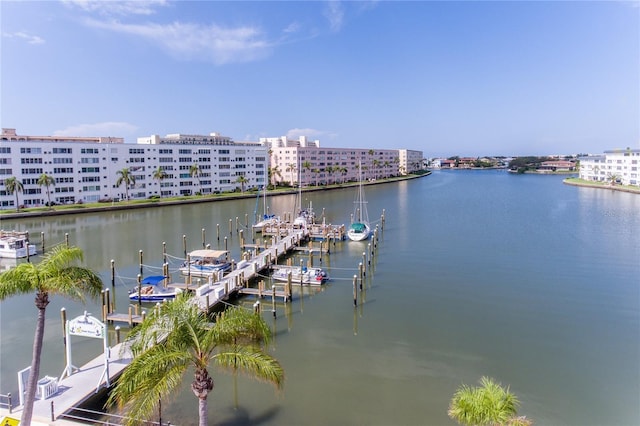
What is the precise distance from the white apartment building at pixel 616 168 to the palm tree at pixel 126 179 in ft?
352

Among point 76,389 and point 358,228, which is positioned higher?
point 358,228

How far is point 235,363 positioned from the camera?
884cm

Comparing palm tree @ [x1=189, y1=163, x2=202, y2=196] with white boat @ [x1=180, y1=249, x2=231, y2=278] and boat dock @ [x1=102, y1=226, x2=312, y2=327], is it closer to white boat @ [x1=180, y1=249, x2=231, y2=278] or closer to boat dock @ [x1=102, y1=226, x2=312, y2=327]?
boat dock @ [x1=102, y1=226, x2=312, y2=327]

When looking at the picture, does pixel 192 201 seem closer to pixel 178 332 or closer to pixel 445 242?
pixel 445 242

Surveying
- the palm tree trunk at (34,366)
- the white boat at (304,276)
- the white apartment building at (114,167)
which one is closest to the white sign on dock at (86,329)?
the palm tree trunk at (34,366)

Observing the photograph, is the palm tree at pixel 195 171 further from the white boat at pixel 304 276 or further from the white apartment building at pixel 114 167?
the white boat at pixel 304 276

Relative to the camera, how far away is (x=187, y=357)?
868cm

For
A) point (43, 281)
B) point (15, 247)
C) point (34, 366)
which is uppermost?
point (43, 281)

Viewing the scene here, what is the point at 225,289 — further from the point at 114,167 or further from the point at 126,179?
the point at 114,167

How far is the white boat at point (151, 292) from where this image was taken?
968 inches

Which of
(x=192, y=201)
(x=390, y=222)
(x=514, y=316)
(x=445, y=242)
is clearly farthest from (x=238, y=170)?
(x=514, y=316)

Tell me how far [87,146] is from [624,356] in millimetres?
72263

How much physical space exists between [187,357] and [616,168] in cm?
13166

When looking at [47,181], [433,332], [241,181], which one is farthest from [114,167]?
[433,332]
